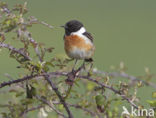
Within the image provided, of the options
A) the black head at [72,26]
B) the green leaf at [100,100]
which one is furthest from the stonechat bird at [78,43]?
the green leaf at [100,100]

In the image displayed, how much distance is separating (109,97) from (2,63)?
10.1 metres

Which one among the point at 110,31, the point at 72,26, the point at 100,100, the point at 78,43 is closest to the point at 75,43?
the point at 78,43

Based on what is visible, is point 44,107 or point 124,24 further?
point 124,24

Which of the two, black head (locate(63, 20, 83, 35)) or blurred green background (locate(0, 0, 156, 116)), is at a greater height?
black head (locate(63, 20, 83, 35))

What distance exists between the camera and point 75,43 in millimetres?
4477

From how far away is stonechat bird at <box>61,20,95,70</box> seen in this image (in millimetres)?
4355

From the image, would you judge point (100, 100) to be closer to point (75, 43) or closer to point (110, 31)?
point (75, 43)

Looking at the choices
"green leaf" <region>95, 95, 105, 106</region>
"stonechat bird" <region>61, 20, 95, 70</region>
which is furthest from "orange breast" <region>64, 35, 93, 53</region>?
"green leaf" <region>95, 95, 105, 106</region>

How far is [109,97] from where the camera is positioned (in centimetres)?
341

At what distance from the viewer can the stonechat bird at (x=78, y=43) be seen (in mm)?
4355

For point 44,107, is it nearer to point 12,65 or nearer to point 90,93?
point 90,93

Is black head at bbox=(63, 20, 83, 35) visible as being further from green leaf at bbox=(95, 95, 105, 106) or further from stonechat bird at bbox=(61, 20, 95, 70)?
green leaf at bbox=(95, 95, 105, 106)

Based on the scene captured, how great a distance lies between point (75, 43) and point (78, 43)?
0.08 ft

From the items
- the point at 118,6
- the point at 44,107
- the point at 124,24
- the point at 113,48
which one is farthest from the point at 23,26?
the point at 118,6
